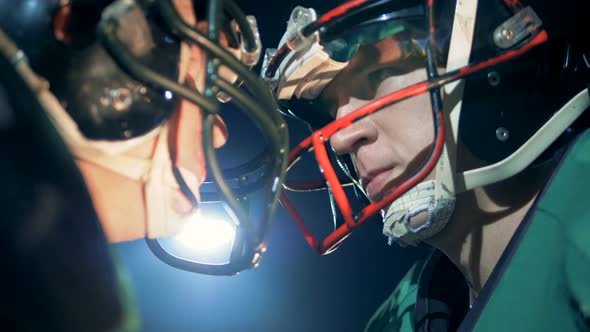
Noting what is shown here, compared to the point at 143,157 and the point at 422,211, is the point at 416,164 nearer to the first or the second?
the point at 422,211

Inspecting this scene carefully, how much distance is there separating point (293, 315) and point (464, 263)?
870 millimetres

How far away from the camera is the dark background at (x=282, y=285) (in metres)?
1.46

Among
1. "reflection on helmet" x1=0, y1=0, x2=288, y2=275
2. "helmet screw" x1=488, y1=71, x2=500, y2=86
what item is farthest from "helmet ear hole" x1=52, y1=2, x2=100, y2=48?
"helmet screw" x1=488, y1=71, x2=500, y2=86

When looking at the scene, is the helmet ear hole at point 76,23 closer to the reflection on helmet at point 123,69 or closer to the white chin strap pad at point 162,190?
the reflection on helmet at point 123,69

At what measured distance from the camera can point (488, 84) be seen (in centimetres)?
77

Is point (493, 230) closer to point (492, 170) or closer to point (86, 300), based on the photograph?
point (492, 170)

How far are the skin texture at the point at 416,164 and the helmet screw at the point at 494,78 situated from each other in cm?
13

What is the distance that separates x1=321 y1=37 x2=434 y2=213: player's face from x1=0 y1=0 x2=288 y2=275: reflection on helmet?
376 mm

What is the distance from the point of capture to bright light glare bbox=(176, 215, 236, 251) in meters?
1.16

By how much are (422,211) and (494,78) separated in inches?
11.4

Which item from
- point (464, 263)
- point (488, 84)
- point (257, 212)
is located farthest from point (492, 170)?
point (257, 212)

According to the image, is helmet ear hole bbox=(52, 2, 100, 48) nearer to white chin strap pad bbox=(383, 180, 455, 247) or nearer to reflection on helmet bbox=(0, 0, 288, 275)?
reflection on helmet bbox=(0, 0, 288, 275)

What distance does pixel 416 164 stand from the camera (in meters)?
0.84

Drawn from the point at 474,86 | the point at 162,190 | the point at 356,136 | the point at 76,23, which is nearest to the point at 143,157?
the point at 162,190
